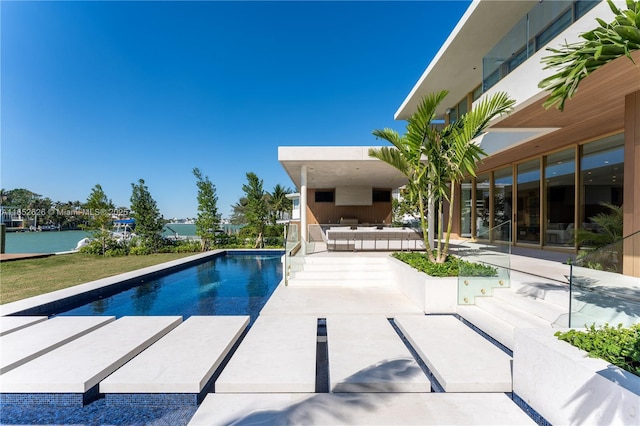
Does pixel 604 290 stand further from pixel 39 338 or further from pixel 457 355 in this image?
pixel 39 338

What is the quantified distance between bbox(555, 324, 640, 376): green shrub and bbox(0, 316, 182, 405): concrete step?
192 inches

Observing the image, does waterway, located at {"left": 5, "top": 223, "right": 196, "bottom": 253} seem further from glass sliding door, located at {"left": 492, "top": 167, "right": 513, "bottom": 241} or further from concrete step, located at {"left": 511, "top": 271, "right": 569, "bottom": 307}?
glass sliding door, located at {"left": 492, "top": 167, "right": 513, "bottom": 241}

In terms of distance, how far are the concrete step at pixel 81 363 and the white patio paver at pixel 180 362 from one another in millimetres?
172

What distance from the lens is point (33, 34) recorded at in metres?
10.6

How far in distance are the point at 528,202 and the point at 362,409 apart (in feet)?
34.3

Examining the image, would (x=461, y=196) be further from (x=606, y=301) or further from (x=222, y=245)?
(x=222, y=245)

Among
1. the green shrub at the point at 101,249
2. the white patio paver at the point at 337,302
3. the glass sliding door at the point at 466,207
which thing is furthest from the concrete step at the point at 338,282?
the green shrub at the point at 101,249

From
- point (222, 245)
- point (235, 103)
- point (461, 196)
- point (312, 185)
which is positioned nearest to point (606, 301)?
point (461, 196)

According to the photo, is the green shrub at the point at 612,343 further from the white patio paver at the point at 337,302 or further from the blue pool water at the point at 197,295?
the blue pool water at the point at 197,295

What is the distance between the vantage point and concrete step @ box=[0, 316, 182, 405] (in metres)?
2.77

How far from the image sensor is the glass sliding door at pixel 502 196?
10438 mm

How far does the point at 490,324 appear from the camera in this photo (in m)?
3.97

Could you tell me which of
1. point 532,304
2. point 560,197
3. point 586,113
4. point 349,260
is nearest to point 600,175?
point 560,197

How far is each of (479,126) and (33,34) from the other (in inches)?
661
